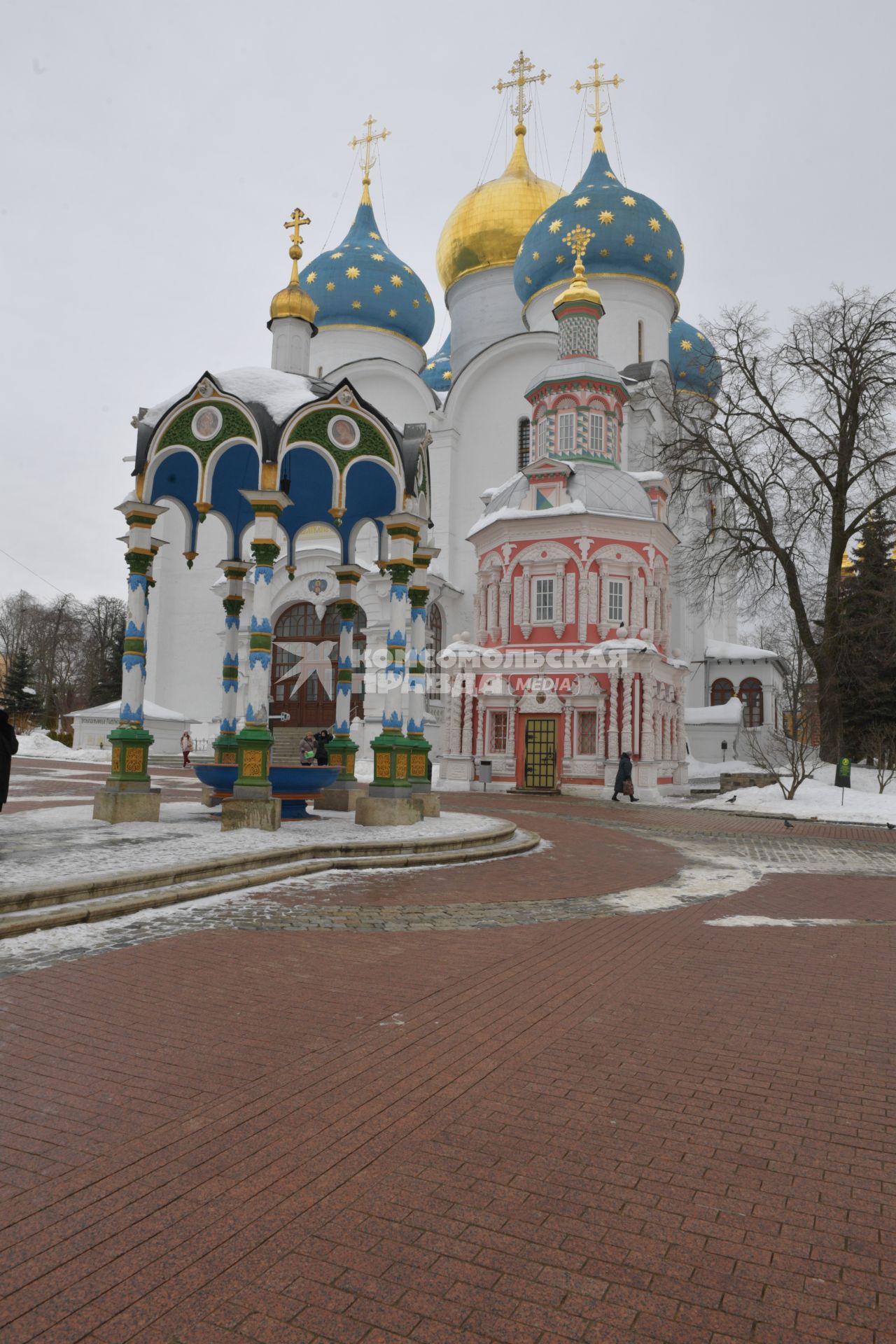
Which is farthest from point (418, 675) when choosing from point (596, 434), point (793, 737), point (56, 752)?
point (56, 752)

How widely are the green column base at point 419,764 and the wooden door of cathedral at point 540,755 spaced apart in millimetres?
11869

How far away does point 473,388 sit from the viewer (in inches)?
1462

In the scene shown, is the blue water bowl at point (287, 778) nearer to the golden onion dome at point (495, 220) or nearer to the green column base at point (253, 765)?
the green column base at point (253, 765)

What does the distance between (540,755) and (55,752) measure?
19632 mm

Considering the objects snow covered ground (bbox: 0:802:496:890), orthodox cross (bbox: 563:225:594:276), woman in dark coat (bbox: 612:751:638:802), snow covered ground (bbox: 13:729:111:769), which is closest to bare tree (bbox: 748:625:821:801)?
woman in dark coat (bbox: 612:751:638:802)

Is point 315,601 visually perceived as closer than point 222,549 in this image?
Yes

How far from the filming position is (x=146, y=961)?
5.71m

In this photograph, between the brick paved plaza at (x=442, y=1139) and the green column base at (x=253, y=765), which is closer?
the brick paved plaza at (x=442, y=1139)

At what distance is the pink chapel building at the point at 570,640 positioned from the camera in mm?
25969

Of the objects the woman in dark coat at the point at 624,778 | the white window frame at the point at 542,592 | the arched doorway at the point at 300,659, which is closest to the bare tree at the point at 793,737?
the woman in dark coat at the point at 624,778

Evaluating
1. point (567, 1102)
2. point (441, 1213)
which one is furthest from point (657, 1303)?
point (567, 1102)

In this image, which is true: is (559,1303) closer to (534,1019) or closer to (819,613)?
(534,1019)

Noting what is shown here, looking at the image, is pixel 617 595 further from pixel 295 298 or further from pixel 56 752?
pixel 56 752

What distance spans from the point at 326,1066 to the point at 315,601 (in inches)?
1185
